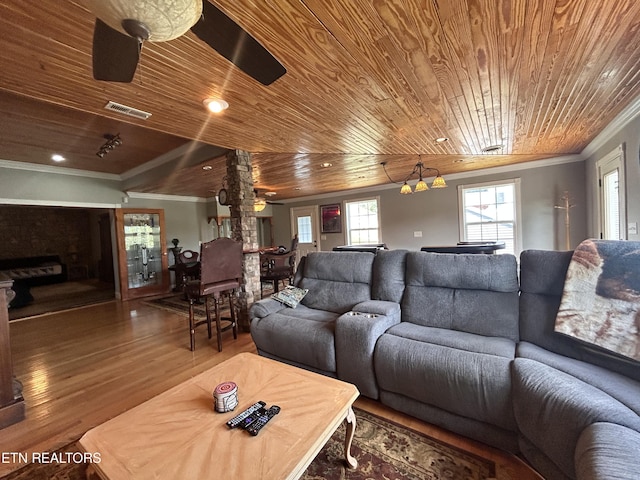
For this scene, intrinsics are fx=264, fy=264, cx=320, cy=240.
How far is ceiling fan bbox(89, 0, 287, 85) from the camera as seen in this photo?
79 centimetres

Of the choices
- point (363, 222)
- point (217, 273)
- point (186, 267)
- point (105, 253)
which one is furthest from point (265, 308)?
point (105, 253)

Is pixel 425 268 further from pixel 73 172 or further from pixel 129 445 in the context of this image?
pixel 73 172

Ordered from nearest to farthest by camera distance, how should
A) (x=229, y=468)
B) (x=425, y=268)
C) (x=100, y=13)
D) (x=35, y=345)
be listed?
(x=100, y=13), (x=229, y=468), (x=425, y=268), (x=35, y=345)

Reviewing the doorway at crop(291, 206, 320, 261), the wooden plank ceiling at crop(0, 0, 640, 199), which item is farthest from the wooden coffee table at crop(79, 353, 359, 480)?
the doorway at crop(291, 206, 320, 261)

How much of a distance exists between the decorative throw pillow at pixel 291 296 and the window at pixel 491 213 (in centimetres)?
450

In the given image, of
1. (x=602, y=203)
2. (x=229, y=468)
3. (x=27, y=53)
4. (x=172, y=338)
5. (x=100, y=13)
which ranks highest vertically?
(x=27, y=53)

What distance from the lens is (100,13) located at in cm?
80

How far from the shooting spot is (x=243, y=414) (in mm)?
1193

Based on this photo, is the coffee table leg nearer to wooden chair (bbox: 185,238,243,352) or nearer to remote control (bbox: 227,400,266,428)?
remote control (bbox: 227,400,266,428)

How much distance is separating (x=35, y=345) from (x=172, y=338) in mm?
1652

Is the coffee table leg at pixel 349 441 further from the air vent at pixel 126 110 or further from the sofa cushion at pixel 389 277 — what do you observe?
the air vent at pixel 126 110

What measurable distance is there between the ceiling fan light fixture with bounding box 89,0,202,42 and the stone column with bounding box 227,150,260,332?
2582 millimetres

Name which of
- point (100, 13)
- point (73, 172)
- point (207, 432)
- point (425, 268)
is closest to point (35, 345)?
point (73, 172)

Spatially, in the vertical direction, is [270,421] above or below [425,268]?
below
